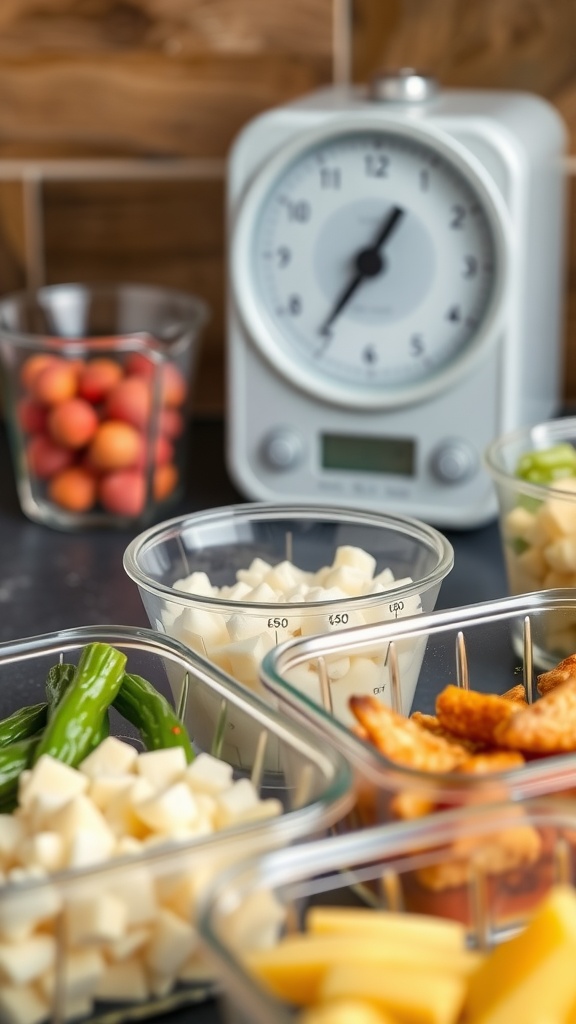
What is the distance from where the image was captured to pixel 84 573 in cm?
130

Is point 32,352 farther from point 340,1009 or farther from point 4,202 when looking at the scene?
point 340,1009

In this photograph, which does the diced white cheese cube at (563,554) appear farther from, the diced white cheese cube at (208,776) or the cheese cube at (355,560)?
the diced white cheese cube at (208,776)

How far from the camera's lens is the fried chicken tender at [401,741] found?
63 centimetres

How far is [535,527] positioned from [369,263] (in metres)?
0.39

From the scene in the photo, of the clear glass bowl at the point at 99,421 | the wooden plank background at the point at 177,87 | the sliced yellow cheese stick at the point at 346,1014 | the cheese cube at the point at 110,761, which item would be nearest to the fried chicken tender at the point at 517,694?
the cheese cube at the point at 110,761

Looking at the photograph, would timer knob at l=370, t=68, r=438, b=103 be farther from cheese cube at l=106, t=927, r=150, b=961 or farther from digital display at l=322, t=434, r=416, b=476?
cheese cube at l=106, t=927, r=150, b=961

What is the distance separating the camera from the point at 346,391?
1.35m

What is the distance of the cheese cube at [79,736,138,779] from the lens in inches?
26.7

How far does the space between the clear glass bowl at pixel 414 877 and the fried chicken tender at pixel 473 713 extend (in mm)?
110

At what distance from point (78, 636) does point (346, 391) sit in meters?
0.61

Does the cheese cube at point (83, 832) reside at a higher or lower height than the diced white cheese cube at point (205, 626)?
higher

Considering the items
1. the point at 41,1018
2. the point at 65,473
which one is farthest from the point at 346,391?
the point at 41,1018

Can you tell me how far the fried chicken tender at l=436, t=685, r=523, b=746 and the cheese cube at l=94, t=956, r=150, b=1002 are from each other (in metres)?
0.20

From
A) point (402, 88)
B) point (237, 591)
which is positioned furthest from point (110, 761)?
point (402, 88)
